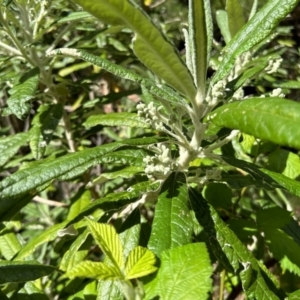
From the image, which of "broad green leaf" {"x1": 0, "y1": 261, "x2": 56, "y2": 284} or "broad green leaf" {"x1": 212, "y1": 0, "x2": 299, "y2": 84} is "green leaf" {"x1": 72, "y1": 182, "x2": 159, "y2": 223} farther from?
"broad green leaf" {"x1": 212, "y1": 0, "x2": 299, "y2": 84}

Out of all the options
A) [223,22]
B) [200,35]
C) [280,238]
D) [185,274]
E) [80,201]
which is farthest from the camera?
[223,22]

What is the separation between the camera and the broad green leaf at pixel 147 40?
0.79m

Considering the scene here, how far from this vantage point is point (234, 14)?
4.47 feet

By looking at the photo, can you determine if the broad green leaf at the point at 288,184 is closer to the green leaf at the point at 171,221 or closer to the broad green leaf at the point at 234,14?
the green leaf at the point at 171,221

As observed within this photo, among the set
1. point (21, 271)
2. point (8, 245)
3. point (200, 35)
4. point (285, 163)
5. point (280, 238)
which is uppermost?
point (200, 35)

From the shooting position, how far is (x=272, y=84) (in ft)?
5.69

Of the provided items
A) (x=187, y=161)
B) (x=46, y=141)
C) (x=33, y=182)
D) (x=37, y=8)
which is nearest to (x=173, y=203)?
(x=187, y=161)

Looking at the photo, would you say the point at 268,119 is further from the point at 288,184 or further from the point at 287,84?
the point at 287,84

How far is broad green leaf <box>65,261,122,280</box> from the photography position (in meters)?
0.68

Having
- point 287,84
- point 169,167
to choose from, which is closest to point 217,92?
point 169,167

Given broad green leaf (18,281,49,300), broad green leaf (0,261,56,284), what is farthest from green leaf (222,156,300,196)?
broad green leaf (18,281,49,300)

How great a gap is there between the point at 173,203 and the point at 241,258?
0.19m

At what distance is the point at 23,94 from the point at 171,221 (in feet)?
1.90

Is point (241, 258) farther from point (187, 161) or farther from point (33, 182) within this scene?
point (33, 182)
